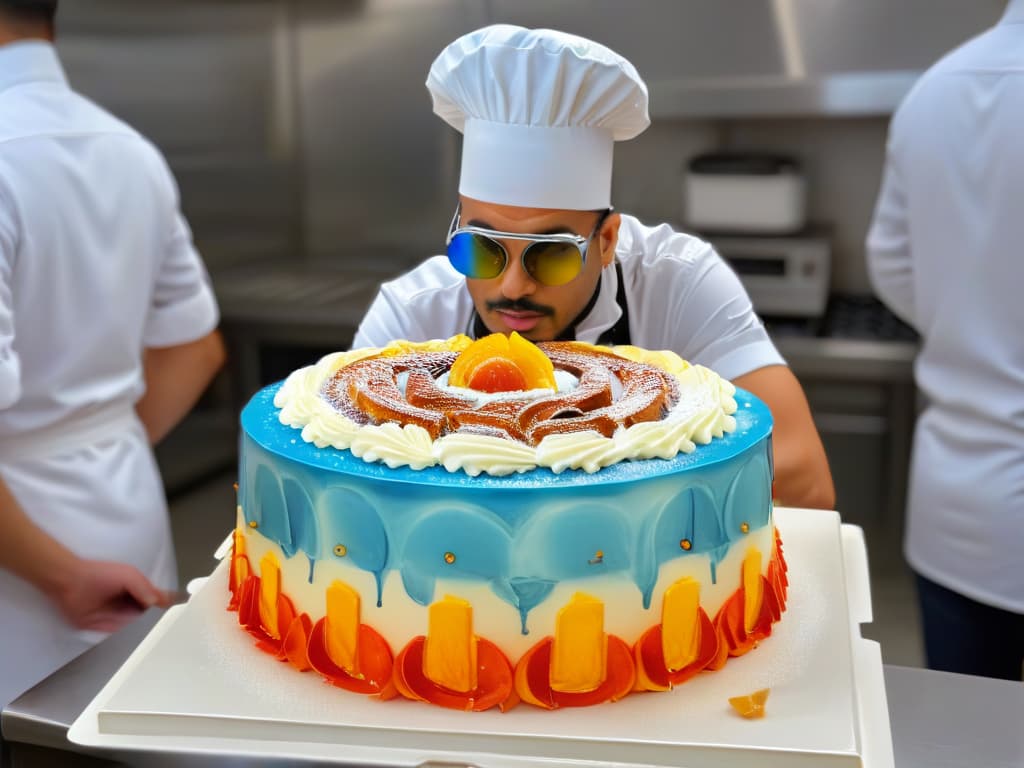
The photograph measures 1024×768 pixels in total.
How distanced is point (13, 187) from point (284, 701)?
3.10 feet

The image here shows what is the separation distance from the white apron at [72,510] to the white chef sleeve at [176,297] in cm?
16

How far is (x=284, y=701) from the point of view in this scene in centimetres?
95

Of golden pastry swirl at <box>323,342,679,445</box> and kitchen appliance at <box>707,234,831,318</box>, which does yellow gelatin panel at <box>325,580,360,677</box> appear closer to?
golden pastry swirl at <box>323,342,679,445</box>

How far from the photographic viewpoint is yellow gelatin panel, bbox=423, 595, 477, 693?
37.2 inches

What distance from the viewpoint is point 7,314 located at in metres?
1.43

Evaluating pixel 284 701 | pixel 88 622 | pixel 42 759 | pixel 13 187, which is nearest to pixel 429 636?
pixel 284 701

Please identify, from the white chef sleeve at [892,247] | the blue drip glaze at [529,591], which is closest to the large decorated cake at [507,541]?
the blue drip glaze at [529,591]

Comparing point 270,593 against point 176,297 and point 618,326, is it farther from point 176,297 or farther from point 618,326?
point 176,297

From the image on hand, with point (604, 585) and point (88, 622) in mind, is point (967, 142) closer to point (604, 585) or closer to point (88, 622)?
point (604, 585)

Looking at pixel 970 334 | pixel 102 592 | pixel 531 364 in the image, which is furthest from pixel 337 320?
pixel 531 364

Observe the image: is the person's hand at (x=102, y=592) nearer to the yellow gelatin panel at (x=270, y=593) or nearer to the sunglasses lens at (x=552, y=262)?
the yellow gelatin panel at (x=270, y=593)

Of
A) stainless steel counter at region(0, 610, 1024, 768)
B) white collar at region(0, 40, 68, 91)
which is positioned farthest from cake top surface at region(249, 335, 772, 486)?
white collar at region(0, 40, 68, 91)

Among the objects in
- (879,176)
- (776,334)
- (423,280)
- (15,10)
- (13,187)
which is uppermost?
(15,10)

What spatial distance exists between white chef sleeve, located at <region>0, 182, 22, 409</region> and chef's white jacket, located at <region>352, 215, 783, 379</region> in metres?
0.45
